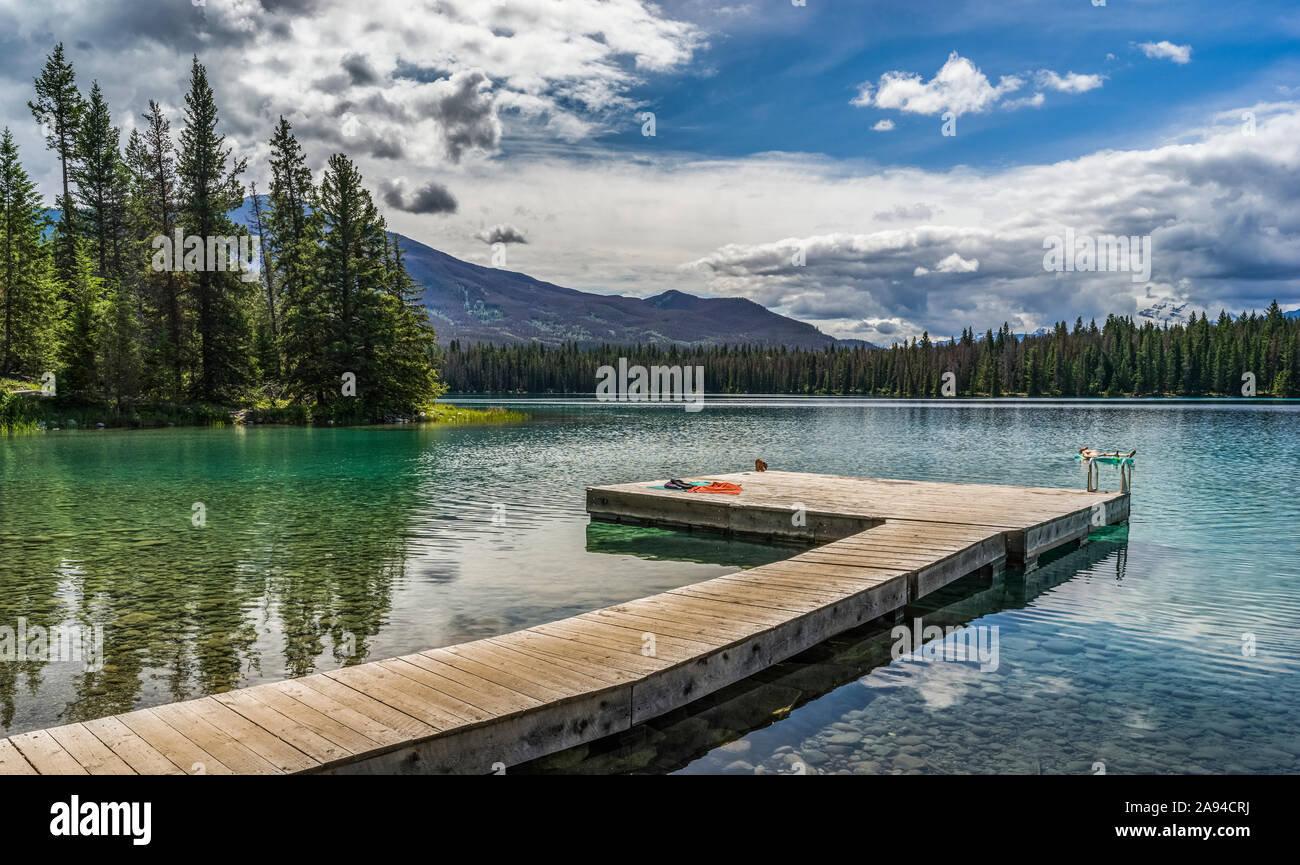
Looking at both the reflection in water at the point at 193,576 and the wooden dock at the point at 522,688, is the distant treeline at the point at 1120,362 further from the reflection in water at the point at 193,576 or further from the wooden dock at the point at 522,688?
the wooden dock at the point at 522,688

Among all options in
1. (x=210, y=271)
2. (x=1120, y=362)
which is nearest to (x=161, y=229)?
(x=210, y=271)

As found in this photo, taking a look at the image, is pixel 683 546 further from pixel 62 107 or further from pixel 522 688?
pixel 62 107

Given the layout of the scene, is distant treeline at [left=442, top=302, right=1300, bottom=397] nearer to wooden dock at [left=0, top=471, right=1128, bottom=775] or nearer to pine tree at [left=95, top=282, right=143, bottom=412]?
pine tree at [left=95, top=282, right=143, bottom=412]

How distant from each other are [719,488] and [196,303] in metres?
55.4

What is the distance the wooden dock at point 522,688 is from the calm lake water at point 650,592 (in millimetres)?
476

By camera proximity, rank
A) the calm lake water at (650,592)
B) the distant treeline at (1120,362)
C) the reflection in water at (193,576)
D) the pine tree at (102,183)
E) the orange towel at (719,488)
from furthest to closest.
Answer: the distant treeline at (1120,362) < the pine tree at (102,183) < the orange towel at (719,488) < the reflection in water at (193,576) < the calm lake water at (650,592)

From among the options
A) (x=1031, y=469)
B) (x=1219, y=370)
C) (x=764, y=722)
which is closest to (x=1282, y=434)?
(x=1031, y=469)

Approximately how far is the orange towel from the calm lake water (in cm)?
202

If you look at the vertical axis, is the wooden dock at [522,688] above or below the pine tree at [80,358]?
below

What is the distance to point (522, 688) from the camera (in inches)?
279

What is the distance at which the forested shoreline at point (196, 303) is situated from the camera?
5616 cm

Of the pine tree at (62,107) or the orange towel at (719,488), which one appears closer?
the orange towel at (719,488)

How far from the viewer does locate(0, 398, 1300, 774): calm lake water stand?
773 centimetres

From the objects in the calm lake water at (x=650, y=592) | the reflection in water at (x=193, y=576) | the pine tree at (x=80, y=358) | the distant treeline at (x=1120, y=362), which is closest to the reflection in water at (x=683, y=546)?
the calm lake water at (x=650, y=592)
